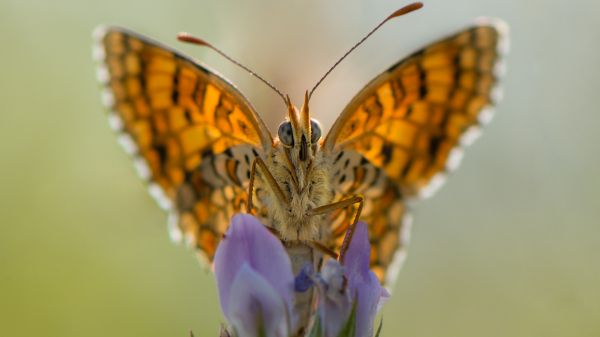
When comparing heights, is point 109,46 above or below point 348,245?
above

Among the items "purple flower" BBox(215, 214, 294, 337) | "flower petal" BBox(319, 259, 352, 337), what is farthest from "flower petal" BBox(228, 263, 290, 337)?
"flower petal" BBox(319, 259, 352, 337)

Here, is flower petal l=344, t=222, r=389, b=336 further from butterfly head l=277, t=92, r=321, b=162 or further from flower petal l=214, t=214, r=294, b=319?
butterfly head l=277, t=92, r=321, b=162

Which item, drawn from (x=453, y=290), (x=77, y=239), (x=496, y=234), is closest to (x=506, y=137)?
(x=496, y=234)

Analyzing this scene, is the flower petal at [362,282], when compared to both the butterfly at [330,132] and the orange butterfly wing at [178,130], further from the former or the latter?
the orange butterfly wing at [178,130]

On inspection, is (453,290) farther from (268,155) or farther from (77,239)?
(268,155)

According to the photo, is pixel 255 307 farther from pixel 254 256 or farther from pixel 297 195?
pixel 297 195

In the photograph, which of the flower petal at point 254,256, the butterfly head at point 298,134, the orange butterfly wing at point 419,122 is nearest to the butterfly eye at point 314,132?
the butterfly head at point 298,134
